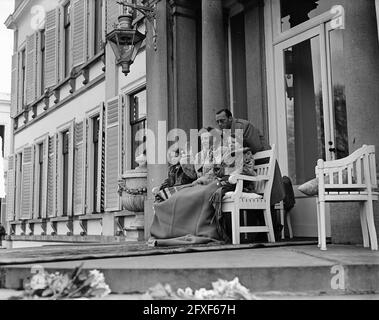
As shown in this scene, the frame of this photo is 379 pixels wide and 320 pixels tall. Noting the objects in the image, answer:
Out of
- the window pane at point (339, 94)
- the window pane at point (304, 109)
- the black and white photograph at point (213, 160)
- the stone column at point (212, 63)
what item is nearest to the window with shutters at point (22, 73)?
the black and white photograph at point (213, 160)

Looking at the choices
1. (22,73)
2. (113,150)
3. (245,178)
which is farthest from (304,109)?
(22,73)

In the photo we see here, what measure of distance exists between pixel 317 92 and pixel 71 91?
20.7ft

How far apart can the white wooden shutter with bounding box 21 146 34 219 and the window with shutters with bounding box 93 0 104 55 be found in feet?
12.8

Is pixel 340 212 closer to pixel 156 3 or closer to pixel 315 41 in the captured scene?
pixel 315 41

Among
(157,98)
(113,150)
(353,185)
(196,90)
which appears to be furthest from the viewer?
(113,150)

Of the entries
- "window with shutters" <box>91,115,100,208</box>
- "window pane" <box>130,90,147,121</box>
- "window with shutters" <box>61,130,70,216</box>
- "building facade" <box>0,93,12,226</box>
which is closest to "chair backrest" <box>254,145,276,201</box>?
"window pane" <box>130,90,147,121</box>

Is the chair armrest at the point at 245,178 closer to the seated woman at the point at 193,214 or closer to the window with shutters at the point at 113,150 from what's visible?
the seated woman at the point at 193,214

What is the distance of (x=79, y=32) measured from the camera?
406 inches

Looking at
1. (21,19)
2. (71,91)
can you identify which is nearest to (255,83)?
(71,91)

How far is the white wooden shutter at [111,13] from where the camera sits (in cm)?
884

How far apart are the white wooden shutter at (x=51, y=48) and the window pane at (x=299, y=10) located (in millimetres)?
6634

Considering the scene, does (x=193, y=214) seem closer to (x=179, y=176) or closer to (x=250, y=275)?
(x=179, y=176)

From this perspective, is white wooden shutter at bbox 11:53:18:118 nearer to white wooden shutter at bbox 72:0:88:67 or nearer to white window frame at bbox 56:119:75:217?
white window frame at bbox 56:119:75:217

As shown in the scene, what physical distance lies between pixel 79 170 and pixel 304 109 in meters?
5.46
